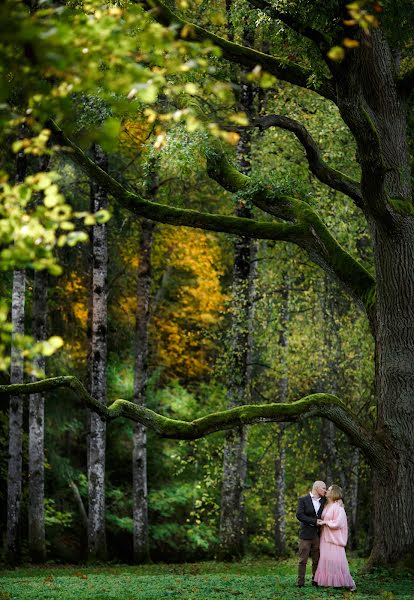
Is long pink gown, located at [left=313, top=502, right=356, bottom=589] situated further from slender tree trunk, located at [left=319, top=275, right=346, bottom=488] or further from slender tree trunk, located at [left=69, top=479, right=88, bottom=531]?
slender tree trunk, located at [left=69, top=479, right=88, bottom=531]

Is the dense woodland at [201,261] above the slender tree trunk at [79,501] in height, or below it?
above

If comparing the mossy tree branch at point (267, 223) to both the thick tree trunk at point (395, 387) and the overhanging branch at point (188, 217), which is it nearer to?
the overhanging branch at point (188, 217)

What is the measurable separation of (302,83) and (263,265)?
9.78 meters

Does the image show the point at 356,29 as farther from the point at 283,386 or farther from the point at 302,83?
the point at 283,386

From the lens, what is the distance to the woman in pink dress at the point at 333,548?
1228cm

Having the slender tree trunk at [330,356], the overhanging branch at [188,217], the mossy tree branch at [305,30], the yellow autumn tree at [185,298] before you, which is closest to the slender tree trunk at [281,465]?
the slender tree trunk at [330,356]

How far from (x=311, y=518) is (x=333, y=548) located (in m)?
0.64

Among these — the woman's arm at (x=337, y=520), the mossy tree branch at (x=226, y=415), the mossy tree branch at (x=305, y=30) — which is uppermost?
the mossy tree branch at (x=305, y=30)

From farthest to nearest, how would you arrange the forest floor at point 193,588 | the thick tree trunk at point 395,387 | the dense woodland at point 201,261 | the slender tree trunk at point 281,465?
1. the slender tree trunk at point 281,465
2. the thick tree trunk at point 395,387
3. the forest floor at point 193,588
4. the dense woodland at point 201,261

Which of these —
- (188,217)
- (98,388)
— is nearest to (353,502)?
(98,388)

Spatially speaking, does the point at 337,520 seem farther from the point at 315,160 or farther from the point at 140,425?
the point at 140,425

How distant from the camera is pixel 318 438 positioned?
1109 inches

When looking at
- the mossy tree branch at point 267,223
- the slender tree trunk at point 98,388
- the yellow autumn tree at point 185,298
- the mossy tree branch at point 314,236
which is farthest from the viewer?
the yellow autumn tree at point 185,298

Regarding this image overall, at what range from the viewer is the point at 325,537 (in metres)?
12.6
